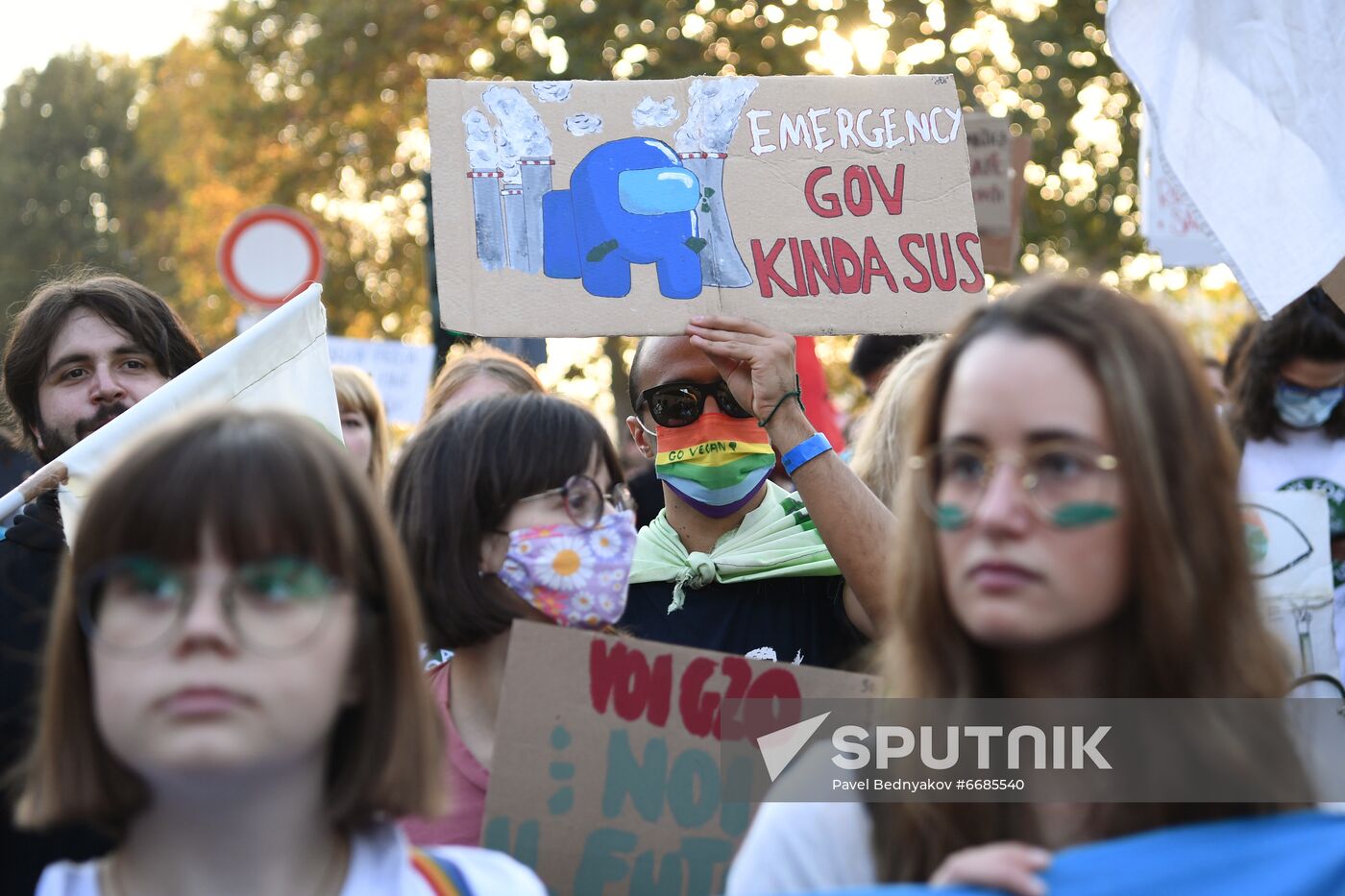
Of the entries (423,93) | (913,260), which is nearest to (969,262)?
(913,260)

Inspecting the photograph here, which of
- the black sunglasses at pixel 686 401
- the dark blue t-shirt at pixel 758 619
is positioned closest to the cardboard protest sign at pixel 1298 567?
the dark blue t-shirt at pixel 758 619

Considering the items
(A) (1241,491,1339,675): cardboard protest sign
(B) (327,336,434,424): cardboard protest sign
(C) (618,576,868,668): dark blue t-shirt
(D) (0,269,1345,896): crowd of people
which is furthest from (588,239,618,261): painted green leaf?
(B) (327,336,434,424): cardboard protest sign

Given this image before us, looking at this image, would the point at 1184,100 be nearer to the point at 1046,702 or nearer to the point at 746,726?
the point at 746,726

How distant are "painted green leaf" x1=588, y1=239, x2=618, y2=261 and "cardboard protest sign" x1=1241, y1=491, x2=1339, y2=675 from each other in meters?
1.48

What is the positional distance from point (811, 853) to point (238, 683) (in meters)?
0.73

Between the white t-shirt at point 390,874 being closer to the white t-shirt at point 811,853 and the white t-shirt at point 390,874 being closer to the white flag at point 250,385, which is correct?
the white t-shirt at point 811,853

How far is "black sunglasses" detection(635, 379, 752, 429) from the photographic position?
3.81 meters

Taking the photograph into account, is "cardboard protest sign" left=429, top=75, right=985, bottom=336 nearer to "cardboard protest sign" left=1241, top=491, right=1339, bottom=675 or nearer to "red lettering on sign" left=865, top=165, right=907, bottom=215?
"red lettering on sign" left=865, top=165, right=907, bottom=215

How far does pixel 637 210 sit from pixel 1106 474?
A: 1944 mm

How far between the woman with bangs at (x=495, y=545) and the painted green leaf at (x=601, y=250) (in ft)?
2.14

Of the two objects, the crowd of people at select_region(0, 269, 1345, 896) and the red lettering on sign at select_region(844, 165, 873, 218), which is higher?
the red lettering on sign at select_region(844, 165, 873, 218)

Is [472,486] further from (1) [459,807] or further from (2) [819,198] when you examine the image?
(2) [819,198]

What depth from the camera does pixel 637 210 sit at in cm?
374

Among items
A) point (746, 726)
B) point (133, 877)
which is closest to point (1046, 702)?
point (746, 726)
